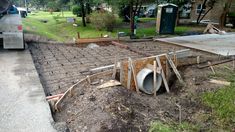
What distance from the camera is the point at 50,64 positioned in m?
7.66

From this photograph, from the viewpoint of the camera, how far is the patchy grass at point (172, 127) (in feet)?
13.1

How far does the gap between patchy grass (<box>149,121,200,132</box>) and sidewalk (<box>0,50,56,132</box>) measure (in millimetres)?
1677

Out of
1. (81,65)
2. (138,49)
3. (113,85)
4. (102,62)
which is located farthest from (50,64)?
(138,49)

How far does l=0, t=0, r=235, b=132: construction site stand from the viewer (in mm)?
4227

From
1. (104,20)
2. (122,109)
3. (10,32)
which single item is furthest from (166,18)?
(122,109)

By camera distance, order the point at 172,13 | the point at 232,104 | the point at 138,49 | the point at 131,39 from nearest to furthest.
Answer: the point at 232,104, the point at 138,49, the point at 131,39, the point at 172,13

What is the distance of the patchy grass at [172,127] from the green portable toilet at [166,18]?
1061 cm

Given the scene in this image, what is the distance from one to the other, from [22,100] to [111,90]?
1822 mm

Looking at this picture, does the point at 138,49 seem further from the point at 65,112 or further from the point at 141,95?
the point at 65,112

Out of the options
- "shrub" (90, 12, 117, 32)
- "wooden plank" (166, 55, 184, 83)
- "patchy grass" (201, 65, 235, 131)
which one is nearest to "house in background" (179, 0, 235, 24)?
"shrub" (90, 12, 117, 32)

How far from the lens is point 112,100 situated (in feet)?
15.5

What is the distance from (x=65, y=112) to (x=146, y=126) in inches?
63.6

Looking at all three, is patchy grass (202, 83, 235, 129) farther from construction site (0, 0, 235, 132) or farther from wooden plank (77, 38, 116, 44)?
wooden plank (77, 38, 116, 44)

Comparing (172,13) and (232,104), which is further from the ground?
(172,13)
